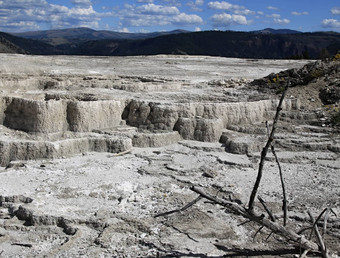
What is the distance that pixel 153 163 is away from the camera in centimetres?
789

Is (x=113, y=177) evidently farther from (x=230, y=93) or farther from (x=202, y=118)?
(x=230, y=93)

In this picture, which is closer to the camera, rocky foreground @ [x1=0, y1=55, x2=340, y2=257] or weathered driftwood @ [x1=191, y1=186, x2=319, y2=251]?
weathered driftwood @ [x1=191, y1=186, x2=319, y2=251]

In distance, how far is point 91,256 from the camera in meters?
4.87

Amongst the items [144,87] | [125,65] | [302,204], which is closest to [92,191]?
[302,204]

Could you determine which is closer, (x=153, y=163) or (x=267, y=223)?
(x=267, y=223)

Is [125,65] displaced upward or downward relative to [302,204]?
upward

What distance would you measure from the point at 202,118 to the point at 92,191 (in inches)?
133

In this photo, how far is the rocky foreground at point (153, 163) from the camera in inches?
209

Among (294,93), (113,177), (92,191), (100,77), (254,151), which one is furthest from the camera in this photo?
(100,77)

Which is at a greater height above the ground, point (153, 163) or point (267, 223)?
point (267, 223)

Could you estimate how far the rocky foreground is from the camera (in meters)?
5.30

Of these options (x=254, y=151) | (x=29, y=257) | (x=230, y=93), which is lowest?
(x=29, y=257)

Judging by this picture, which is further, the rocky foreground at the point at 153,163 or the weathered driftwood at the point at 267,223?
the rocky foreground at the point at 153,163

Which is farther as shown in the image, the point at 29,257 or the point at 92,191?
the point at 92,191
